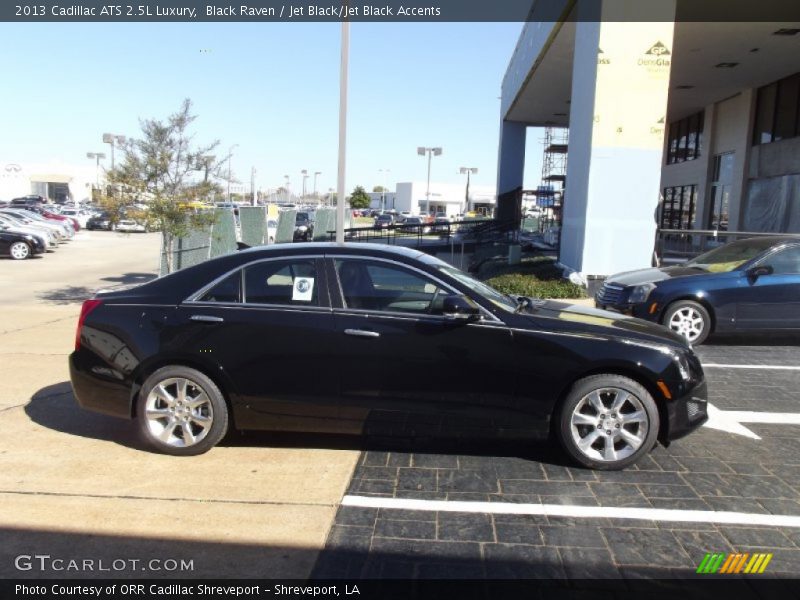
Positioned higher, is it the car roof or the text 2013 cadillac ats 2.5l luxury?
the car roof

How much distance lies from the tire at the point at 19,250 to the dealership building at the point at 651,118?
1737 centimetres

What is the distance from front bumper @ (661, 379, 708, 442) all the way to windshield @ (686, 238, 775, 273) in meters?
5.10

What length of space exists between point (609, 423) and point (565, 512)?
2.86 feet

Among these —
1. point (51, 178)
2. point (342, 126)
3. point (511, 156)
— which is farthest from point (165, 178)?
point (51, 178)

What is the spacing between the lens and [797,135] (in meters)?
19.6

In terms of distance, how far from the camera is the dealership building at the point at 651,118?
42.3 ft

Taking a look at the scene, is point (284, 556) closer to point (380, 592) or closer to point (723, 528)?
point (380, 592)

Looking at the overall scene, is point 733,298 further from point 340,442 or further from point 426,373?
point 340,442

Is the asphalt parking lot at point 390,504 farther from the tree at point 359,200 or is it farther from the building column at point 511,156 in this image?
the tree at point 359,200

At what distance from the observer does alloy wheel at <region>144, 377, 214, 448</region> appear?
15.9 ft

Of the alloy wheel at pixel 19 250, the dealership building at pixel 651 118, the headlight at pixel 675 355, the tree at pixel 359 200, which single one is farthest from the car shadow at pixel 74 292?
the tree at pixel 359 200

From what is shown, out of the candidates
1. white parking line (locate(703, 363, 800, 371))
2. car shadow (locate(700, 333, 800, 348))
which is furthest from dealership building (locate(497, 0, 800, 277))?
white parking line (locate(703, 363, 800, 371))

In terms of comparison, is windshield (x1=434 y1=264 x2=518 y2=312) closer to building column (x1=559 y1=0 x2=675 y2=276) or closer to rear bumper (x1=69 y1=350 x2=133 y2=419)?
rear bumper (x1=69 y1=350 x2=133 y2=419)

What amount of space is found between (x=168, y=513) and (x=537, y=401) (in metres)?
2.51
